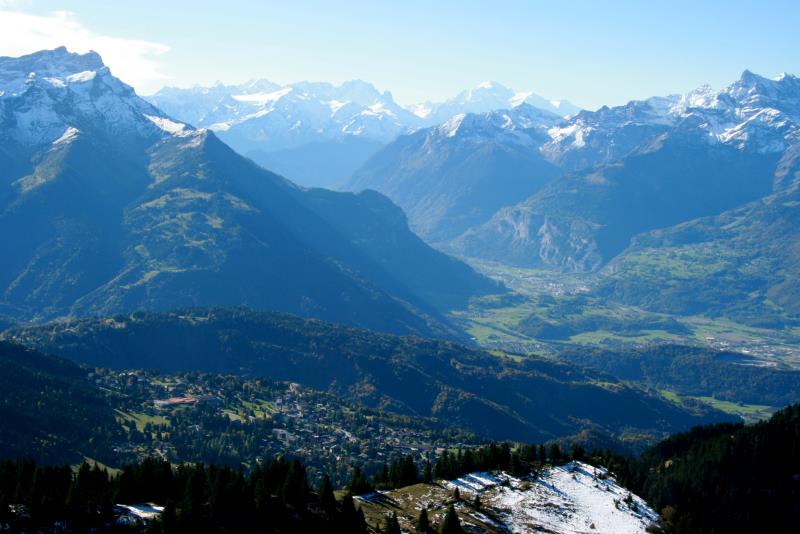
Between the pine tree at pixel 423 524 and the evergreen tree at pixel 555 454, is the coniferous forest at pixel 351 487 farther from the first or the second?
the pine tree at pixel 423 524

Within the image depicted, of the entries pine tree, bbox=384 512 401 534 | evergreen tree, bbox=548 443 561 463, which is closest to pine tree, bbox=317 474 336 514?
pine tree, bbox=384 512 401 534

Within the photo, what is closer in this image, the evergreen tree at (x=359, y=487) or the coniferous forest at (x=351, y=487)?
the coniferous forest at (x=351, y=487)

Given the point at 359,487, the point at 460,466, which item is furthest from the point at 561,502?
the point at 359,487

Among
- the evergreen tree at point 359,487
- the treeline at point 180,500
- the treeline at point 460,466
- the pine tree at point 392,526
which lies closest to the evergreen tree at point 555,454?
the treeline at point 460,466

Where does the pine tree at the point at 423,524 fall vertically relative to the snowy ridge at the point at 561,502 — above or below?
above

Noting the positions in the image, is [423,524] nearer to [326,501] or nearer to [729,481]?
[326,501]

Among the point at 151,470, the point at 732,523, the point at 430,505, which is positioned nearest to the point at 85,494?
the point at 151,470
